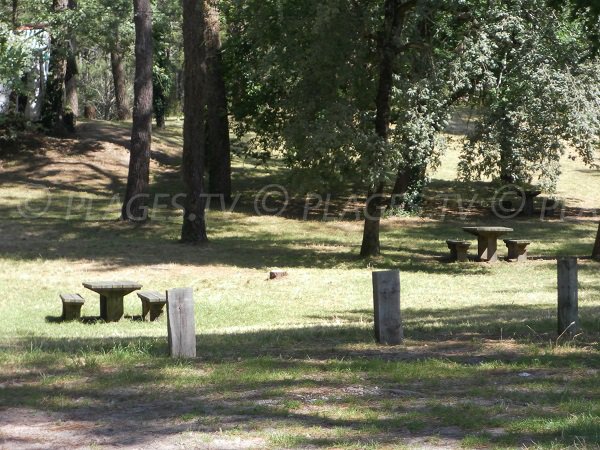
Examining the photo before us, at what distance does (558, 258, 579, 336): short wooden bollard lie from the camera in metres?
9.80

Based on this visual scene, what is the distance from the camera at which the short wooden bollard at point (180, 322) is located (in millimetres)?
9000

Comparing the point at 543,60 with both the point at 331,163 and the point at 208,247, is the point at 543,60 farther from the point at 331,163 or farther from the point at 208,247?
the point at 208,247

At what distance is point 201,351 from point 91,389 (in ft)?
6.68

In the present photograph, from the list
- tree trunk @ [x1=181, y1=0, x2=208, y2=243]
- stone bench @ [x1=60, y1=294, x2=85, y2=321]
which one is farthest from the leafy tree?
stone bench @ [x1=60, y1=294, x2=85, y2=321]

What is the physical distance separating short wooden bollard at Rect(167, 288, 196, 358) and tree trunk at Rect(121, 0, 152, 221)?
1947 centimetres

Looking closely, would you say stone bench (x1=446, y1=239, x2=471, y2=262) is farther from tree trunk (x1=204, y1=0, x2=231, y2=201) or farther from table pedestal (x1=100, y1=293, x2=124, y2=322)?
table pedestal (x1=100, y1=293, x2=124, y2=322)

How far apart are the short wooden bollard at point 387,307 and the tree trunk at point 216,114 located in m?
23.1

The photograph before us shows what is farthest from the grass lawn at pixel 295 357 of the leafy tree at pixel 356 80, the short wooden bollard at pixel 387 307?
the leafy tree at pixel 356 80

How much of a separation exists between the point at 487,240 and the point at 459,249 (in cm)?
72

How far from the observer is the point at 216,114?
32406 mm

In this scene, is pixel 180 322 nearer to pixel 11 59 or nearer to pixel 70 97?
pixel 11 59

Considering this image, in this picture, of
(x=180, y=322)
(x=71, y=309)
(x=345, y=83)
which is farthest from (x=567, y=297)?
(x=345, y=83)

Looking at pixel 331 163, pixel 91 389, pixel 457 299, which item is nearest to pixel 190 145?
pixel 331 163

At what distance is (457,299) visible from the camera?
18.8 meters
